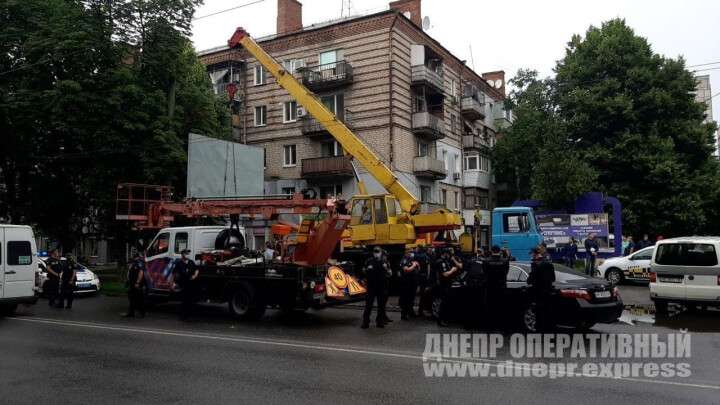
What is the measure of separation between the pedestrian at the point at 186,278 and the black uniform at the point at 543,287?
26.1 ft

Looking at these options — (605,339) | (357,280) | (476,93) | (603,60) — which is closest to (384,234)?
(357,280)

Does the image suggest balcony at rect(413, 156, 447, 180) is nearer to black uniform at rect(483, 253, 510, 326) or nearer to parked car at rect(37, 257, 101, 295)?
parked car at rect(37, 257, 101, 295)

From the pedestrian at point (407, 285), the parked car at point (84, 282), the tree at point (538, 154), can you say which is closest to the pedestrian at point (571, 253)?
the tree at point (538, 154)

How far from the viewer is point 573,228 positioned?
25766mm

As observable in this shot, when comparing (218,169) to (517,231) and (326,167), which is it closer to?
(517,231)

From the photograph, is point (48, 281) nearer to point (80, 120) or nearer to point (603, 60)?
point (80, 120)

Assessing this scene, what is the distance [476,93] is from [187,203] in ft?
103

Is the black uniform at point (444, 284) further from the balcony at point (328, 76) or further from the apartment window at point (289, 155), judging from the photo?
the apartment window at point (289, 155)

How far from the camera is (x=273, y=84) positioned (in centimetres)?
3741

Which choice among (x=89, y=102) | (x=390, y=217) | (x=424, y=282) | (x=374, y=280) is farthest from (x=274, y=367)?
(x=89, y=102)

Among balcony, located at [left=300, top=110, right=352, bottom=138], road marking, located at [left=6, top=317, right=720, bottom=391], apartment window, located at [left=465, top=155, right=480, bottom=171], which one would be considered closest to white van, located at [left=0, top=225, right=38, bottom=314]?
road marking, located at [left=6, top=317, right=720, bottom=391]

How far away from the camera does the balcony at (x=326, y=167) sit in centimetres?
3297

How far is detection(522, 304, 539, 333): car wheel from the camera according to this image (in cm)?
1033

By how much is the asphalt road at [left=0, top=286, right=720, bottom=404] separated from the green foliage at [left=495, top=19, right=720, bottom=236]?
61.3ft
